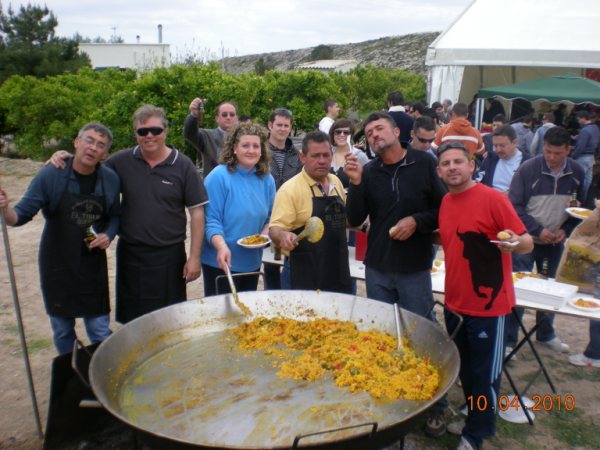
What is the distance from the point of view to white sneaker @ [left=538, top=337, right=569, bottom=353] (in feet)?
15.0

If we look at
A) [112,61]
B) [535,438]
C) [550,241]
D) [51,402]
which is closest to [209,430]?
[51,402]

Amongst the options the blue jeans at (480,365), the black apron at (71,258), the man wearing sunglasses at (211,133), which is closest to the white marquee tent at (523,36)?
the man wearing sunglasses at (211,133)

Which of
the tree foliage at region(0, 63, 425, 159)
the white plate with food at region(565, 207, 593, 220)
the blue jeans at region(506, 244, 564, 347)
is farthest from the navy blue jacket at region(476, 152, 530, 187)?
the tree foliage at region(0, 63, 425, 159)

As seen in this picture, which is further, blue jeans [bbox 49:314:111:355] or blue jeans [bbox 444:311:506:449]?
blue jeans [bbox 49:314:111:355]

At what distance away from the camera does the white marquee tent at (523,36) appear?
11164 millimetres

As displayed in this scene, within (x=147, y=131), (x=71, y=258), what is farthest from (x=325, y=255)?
(x=71, y=258)

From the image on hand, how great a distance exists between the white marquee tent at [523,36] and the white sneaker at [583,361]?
27.2 feet

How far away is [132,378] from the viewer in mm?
2486

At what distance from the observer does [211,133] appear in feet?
19.5

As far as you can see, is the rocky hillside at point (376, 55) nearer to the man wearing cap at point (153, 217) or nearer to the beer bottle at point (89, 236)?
the man wearing cap at point (153, 217)

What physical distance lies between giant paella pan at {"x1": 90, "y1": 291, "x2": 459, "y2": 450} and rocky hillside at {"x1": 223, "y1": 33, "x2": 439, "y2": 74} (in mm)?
44075

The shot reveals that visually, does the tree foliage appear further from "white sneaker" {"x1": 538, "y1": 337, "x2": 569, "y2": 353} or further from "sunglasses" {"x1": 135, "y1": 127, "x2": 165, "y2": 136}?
"white sneaker" {"x1": 538, "y1": 337, "x2": 569, "y2": 353}
